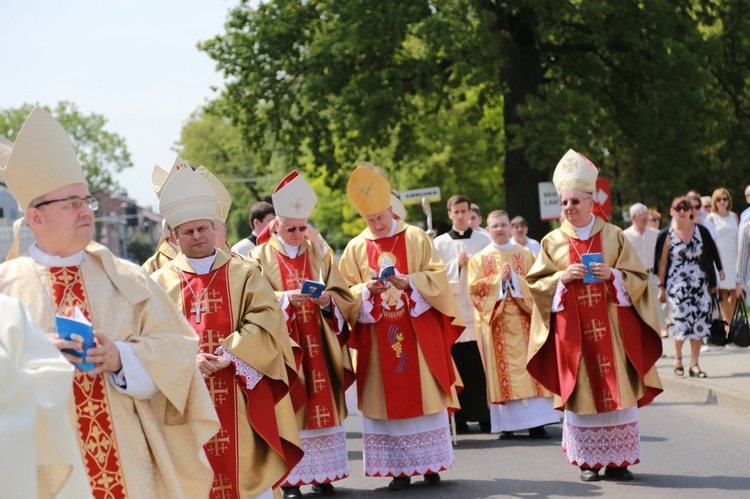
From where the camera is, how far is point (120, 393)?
17.2ft

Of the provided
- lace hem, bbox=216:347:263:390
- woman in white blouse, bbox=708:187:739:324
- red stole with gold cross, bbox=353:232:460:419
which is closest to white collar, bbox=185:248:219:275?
lace hem, bbox=216:347:263:390

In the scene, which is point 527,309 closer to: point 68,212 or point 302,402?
point 302,402

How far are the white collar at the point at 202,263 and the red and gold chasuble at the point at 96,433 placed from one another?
1826mm

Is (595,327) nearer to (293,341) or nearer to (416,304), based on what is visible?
(416,304)

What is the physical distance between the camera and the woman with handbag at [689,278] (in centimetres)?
1434

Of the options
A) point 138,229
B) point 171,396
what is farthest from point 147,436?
point 138,229

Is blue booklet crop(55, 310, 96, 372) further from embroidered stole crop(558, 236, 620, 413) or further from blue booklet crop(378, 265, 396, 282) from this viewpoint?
embroidered stole crop(558, 236, 620, 413)

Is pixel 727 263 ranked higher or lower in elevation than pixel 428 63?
lower

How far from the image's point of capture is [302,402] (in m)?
9.38

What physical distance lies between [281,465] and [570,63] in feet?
65.5

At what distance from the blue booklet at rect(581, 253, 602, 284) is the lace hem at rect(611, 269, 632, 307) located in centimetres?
16

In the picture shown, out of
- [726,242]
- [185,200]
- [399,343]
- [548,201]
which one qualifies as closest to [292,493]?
[399,343]

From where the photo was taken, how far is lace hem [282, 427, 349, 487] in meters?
9.43

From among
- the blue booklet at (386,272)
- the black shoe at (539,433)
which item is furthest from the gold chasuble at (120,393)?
the black shoe at (539,433)
